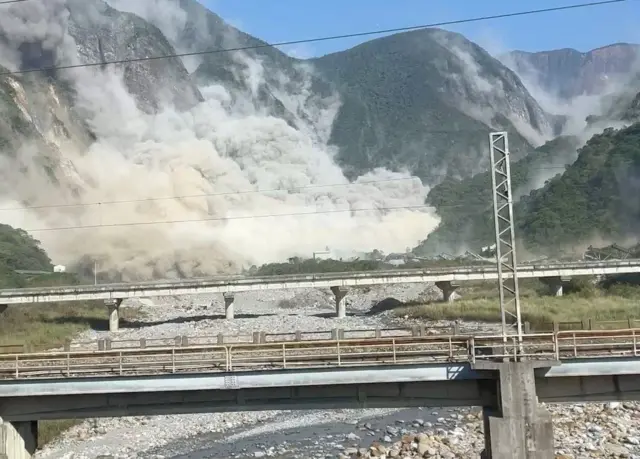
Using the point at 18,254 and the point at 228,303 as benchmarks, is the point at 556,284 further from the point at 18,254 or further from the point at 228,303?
the point at 18,254

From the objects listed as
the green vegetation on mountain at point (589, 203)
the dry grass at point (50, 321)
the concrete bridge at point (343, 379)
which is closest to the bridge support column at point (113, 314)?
the dry grass at point (50, 321)

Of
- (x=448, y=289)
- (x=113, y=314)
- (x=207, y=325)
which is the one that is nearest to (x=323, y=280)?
(x=207, y=325)

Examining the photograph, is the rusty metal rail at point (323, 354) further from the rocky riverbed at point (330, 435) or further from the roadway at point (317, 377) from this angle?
the rocky riverbed at point (330, 435)

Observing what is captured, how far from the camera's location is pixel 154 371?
24.2 metres

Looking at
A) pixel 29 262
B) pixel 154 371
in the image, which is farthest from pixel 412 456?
pixel 29 262

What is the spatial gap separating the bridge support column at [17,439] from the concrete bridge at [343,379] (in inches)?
2.6

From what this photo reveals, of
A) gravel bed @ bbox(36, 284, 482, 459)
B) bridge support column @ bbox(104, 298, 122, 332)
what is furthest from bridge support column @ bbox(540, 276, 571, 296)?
bridge support column @ bbox(104, 298, 122, 332)

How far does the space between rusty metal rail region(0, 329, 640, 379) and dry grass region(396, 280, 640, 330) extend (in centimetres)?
4004

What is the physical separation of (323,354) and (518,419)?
6546mm

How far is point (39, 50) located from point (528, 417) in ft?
578

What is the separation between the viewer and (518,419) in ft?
71.4

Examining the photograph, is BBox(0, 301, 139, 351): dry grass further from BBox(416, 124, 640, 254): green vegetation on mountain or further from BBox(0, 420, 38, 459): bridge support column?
BBox(416, 124, 640, 254): green vegetation on mountain

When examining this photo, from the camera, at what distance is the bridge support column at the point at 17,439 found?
23969 millimetres

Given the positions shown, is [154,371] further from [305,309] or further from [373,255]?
[373,255]
